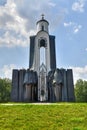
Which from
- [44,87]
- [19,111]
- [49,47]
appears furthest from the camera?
[49,47]

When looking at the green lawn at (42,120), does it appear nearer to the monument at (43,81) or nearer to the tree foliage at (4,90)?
the monument at (43,81)

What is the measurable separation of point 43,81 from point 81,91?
27.2 meters

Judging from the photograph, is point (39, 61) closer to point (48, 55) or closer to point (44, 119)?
point (48, 55)

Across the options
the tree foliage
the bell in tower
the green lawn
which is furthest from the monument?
the tree foliage

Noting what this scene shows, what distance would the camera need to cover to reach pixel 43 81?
106 feet

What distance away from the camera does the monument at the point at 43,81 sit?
3133 centimetres

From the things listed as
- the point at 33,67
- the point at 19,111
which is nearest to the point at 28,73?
the point at 33,67

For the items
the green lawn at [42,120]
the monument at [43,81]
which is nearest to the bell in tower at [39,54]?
the monument at [43,81]

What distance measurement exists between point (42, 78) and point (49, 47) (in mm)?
4914

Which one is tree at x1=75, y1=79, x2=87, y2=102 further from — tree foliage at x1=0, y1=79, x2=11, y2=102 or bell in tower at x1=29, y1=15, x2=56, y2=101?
bell in tower at x1=29, y1=15, x2=56, y2=101

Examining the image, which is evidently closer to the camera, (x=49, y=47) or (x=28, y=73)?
(x=28, y=73)

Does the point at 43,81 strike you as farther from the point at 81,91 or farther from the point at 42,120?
the point at 81,91

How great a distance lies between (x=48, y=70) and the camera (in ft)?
108

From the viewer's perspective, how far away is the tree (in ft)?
183
